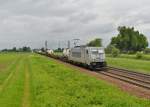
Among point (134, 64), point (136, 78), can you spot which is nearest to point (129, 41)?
point (134, 64)

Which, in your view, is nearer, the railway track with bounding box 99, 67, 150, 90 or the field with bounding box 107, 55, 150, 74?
the railway track with bounding box 99, 67, 150, 90

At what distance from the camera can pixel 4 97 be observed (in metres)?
23.0

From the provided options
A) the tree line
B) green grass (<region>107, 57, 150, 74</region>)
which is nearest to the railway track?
green grass (<region>107, 57, 150, 74</region>)

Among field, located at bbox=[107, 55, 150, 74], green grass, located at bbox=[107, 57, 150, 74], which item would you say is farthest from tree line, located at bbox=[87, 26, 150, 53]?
green grass, located at bbox=[107, 57, 150, 74]

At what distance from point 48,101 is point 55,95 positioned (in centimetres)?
240

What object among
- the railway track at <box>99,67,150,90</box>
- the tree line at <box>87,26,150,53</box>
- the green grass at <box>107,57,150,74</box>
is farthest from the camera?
the tree line at <box>87,26,150,53</box>

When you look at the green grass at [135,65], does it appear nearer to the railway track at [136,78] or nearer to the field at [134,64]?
the field at [134,64]

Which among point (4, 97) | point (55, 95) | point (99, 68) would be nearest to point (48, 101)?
point (55, 95)

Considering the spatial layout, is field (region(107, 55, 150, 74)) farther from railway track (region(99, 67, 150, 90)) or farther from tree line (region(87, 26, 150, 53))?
tree line (region(87, 26, 150, 53))

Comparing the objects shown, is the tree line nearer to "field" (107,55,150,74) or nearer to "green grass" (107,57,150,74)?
"field" (107,55,150,74)

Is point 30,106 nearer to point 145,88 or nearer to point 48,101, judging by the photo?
point 48,101

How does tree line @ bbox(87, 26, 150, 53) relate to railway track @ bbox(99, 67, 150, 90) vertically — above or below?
above

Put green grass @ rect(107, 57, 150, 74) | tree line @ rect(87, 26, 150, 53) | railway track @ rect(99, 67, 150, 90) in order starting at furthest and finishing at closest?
tree line @ rect(87, 26, 150, 53) < green grass @ rect(107, 57, 150, 74) < railway track @ rect(99, 67, 150, 90)

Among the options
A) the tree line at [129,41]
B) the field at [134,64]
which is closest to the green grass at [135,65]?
the field at [134,64]
